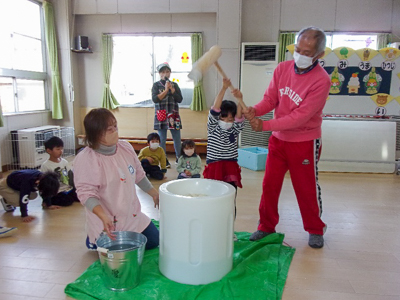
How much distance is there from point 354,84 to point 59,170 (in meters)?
3.73

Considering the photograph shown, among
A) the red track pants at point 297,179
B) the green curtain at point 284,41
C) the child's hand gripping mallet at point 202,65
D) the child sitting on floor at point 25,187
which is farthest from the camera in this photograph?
the green curtain at point 284,41

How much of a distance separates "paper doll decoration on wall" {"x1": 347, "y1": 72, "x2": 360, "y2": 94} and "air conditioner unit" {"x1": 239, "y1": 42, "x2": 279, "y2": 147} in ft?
3.70

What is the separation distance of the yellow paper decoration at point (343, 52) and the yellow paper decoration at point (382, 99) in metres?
0.64

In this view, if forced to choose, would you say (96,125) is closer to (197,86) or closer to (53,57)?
(197,86)

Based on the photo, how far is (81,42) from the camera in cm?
533

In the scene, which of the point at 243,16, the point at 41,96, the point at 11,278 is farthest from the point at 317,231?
the point at 41,96

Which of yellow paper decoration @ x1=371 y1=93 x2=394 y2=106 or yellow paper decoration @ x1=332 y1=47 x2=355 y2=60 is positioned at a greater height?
yellow paper decoration @ x1=332 y1=47 x2=355 y2=60

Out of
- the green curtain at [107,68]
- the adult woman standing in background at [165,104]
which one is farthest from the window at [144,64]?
the adult woman standing in background at [165,104]

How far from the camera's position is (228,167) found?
227 cm

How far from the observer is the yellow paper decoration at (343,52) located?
4.35m

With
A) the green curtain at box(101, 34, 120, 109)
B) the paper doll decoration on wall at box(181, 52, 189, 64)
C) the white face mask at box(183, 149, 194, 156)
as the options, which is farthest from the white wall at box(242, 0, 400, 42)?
the white face mask at box(183, 149, 194, 156)

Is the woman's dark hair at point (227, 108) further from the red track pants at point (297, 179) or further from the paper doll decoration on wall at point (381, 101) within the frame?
the paper doll decoration on wall at point (381, 101)

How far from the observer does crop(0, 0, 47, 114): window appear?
14.4 feet

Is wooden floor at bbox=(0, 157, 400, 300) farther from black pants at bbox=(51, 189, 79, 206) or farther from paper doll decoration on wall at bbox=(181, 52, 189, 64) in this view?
paper doll decoration on wall at bbox=(181, 52, 189, 64)
